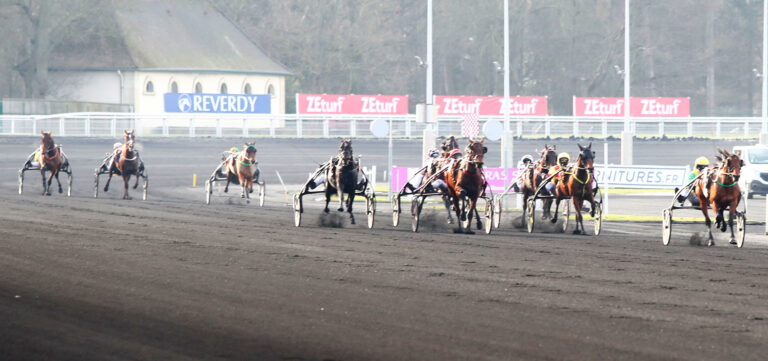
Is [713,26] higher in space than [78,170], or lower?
higher

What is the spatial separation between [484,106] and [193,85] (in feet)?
64.9

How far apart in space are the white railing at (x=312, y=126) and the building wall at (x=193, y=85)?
12.5 metres

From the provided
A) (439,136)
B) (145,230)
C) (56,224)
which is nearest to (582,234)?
(145,230)

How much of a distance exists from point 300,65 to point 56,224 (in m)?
62.0

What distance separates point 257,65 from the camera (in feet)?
246

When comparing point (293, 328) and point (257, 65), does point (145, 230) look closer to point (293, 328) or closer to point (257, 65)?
point (293, 328)

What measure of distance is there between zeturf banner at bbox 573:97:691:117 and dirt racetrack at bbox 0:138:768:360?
144 feet

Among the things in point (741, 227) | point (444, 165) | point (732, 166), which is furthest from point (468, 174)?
point (741, 227)

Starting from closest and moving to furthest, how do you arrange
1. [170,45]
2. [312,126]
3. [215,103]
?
[312,126] → [215,103] → [170,45]

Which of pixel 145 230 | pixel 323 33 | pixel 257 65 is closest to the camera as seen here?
pixel 145 230

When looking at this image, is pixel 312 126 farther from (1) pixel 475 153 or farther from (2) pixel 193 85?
(1) pixel 475 153

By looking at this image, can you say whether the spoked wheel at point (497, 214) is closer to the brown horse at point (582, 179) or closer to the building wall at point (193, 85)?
the brown horse at point (582, 179)

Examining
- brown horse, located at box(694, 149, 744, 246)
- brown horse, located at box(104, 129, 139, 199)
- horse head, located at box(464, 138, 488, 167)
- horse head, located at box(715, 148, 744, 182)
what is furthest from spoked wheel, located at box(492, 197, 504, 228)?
brown horse, located at box(104, 129, 139, 199)

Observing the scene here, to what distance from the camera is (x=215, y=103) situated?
2206 inches
